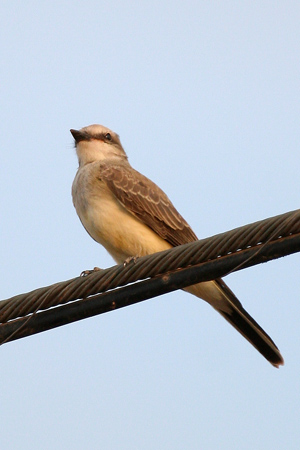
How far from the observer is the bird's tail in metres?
6.62

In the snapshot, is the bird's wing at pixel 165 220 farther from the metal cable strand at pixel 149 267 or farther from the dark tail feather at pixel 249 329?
the metal cable strand at pixel 149 267

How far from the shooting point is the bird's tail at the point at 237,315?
6.62 meters

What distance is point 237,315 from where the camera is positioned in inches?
278

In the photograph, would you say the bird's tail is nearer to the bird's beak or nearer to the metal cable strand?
the metal cable strand

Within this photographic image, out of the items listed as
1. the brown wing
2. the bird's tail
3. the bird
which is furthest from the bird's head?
the bird's tail

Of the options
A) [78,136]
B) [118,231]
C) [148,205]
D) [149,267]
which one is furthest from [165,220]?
[149,267]

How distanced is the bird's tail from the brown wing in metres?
0.59

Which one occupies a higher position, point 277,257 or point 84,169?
point 84,169

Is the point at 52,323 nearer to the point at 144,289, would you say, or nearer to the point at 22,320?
the point at 22,320

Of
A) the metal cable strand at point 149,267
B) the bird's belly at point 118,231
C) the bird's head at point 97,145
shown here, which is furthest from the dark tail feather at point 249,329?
the bird's head at point 97,145

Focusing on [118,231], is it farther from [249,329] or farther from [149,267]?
[149,267]

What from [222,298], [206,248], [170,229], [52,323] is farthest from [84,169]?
[206,248]

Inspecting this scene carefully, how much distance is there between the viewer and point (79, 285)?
5.13 m

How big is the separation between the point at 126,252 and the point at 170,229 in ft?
1.76
